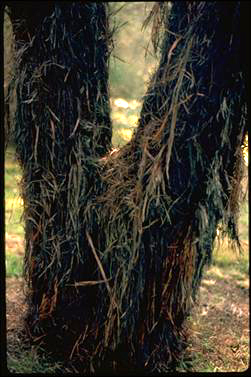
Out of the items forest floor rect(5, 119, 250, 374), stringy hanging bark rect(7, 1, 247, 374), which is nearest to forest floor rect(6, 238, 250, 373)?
forest floor rect(5, 119, 250, 374)

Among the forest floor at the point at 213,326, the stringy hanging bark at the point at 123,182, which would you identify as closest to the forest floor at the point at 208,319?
the forest floor at the point at 213,326

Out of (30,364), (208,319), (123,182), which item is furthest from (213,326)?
(123,182)

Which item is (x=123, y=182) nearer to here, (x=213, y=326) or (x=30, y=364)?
(x=30, y=364)

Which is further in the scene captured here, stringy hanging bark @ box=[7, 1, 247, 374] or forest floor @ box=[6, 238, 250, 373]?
forest floor @ box=[6, 238, 250, 373]

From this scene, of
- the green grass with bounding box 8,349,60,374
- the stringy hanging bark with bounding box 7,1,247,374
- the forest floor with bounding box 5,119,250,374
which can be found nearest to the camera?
the stringy hanging bark with bounding box 7,1,247,374

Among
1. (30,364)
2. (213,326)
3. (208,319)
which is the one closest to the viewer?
(30,364)

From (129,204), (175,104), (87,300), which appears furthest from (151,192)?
(87,300)

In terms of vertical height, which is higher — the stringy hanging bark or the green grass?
the stringy hanging bark

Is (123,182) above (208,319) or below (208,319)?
above

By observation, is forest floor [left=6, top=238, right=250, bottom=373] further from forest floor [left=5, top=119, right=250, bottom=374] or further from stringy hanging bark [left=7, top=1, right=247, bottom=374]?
stringy hanging bark [left=7, top=1, right=247, bottom=374]

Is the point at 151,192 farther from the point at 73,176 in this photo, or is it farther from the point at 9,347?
the point at 9,347

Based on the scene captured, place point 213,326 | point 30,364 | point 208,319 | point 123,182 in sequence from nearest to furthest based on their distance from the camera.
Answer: point 123,182
point 30,364
point 213,326
point 208,319

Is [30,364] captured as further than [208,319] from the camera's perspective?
No

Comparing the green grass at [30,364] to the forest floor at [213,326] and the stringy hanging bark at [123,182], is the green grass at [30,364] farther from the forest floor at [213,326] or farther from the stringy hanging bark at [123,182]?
the stringy hanging bark at [123,182]
